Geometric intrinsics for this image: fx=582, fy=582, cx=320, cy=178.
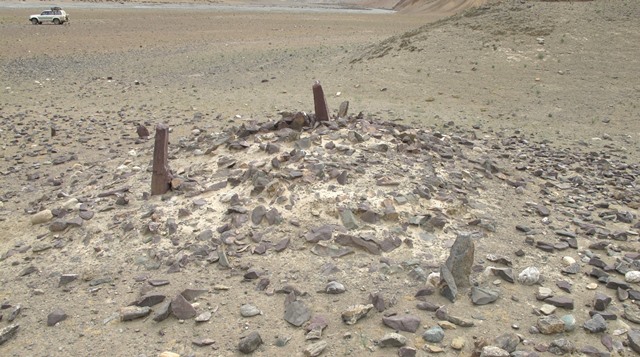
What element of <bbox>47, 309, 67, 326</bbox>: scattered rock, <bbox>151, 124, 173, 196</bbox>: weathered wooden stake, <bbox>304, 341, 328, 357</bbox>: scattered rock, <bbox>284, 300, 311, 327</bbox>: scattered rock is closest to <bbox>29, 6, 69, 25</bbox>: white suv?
<bbox>151, 124, 173, 196</bbox>: weathered wooden stake

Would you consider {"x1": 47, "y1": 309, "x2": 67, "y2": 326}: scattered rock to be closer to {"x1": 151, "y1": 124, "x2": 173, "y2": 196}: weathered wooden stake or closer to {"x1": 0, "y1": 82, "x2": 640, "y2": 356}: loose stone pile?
{"x1": 0, "y1": 82, "x2": 640, "y2": 356}: loose stone pile

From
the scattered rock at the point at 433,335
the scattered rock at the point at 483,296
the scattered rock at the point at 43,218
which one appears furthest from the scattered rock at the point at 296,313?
the scattered rock at the point at 43,218

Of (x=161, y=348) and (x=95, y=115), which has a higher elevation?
(x=161, y=348)

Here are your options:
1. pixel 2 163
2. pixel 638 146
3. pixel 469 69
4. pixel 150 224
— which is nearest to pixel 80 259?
pixel 150 224

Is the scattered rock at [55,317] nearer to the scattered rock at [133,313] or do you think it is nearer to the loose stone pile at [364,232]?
the loose stone pile at [364,232]

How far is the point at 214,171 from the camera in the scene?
4.99m

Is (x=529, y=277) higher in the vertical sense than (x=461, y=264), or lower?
lower

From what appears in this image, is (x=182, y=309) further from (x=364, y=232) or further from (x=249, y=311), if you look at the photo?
(x=364, y=232)

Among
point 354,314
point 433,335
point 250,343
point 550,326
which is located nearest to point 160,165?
point 250,343

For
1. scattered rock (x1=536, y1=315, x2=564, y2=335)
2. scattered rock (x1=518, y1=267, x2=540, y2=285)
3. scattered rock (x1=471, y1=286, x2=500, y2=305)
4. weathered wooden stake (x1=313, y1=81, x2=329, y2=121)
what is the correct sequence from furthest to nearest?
1. weathered wooden stake (x1=313, y1=81, x2=329, y2=121)
2. scattered rock (x1=518, y1=267, x2=540, y2=285)
3. scattered rock (x1=471, y1=286, x2=500, y2=305)
4. scattered rock (x1=536, y1=315, x2=564, y2=335)

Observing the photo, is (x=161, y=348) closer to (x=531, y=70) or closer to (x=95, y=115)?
(x=95, y=115)

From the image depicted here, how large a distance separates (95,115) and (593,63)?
9.39 metres

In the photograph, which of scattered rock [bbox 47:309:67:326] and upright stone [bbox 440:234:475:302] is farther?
upright stone [bbox 440:234:475:302]

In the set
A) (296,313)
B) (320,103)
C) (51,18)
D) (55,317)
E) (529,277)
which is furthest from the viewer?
(51,18)
